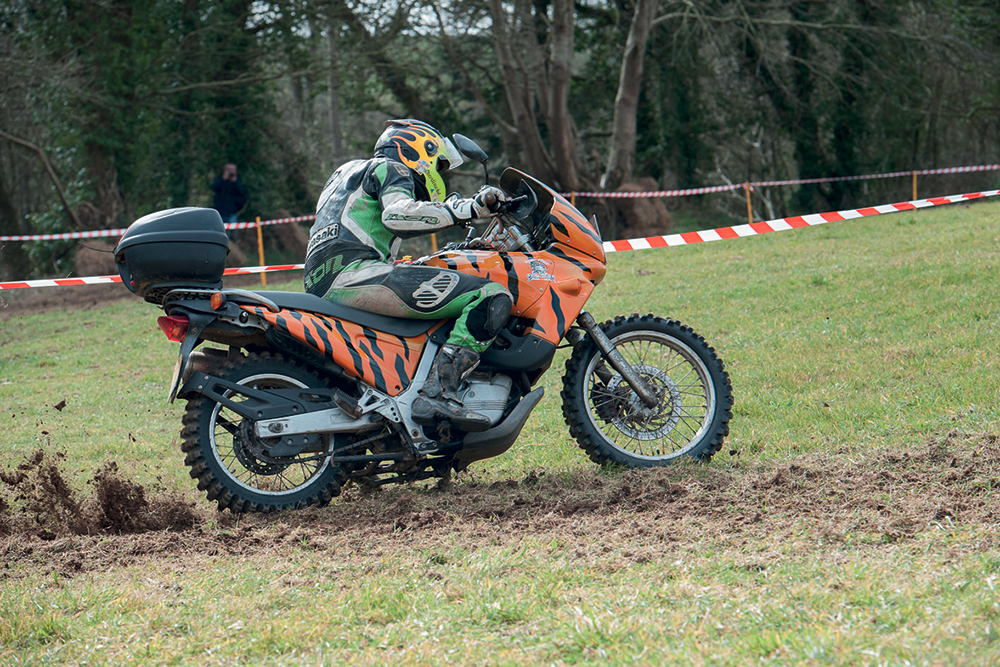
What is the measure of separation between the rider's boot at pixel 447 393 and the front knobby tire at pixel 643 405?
592 mm

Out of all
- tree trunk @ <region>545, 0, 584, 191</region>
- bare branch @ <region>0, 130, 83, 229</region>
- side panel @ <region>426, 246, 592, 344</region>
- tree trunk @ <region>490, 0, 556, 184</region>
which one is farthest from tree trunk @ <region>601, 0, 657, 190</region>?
side panel @ <region>426, 246, 592, 344</region>

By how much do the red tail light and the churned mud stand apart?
862 mm

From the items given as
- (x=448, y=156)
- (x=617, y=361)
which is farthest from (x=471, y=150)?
(x=617, y=361)

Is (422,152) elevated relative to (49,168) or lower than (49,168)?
lower

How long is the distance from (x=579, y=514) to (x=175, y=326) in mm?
2128

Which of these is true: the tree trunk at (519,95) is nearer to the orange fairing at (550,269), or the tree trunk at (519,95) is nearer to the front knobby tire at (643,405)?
the orange fairing at (550,269)

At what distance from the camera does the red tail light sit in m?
4.79

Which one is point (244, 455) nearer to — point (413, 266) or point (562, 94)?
point (413, 266)

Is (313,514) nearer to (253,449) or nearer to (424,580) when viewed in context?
(253,449)

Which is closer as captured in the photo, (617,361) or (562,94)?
(617,361)

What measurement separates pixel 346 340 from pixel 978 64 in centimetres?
2160

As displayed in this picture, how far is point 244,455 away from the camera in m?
4.84

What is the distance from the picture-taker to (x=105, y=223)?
67.6 ft

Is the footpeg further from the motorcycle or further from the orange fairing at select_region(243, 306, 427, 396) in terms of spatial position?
the orange fairing at select_region(243, 306, 427, 396)
